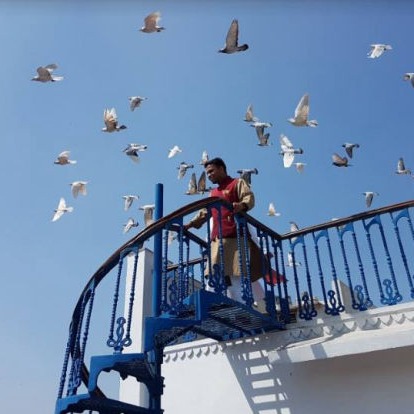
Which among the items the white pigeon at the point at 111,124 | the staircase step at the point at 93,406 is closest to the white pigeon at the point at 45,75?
the white pigeon at the point at 111,124

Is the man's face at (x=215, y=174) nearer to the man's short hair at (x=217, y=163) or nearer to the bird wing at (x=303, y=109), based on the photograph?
the man's short hair at (x=217, y=163)

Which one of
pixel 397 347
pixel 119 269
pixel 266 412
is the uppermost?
pixel 119 269

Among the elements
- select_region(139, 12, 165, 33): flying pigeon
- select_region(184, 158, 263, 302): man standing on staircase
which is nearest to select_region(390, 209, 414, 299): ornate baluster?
select_region(184, 158, 263, 302): man standing on staircase

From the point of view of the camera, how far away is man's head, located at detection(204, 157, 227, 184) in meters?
4.82

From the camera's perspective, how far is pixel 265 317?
4008mm

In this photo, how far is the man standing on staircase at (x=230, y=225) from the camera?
4281mm

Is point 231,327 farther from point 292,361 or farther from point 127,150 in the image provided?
point 127,150

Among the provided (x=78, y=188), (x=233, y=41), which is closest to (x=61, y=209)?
(x=78, y=188)

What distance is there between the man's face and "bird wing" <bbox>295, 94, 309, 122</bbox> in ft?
3.92

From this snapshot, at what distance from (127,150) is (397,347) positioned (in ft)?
13.4

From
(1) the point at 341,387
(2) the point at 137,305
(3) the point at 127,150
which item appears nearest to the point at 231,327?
(1) the point at 341,387

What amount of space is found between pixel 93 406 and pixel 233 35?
367 cm

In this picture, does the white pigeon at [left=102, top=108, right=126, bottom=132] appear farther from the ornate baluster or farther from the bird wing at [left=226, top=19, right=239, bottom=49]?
the ornate baluster

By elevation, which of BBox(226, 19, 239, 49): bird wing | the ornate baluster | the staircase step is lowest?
the staircase step
